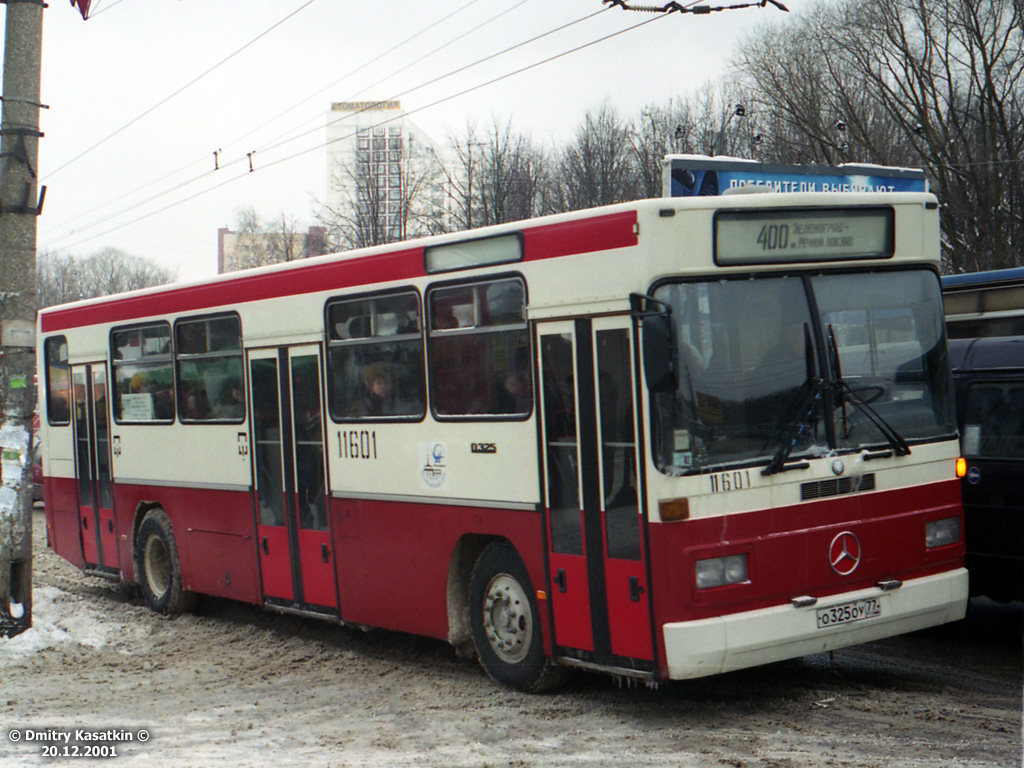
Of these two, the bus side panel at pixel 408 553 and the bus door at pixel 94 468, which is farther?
the bus door at pixel 94 468

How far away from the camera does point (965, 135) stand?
3188 centimetres

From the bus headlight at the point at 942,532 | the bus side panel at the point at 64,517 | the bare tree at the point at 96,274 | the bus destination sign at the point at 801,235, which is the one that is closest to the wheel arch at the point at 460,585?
the bus destination sign at the point at 801,235

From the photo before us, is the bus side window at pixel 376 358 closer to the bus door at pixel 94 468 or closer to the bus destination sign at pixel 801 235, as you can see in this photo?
the bus destination sign at pixel 801 235

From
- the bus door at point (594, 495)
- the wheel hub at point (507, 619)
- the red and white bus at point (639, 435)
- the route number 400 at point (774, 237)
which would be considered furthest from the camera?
the wheel hub at point (507, 619)

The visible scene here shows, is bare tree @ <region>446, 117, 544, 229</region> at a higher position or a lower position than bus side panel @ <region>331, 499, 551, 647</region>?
higher

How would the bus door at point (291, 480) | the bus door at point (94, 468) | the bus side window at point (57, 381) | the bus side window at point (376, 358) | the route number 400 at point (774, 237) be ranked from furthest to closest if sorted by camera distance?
1. the bus side window at point (57, 381)
2. the bus door at point (94, 468)
3. the bus door at point (291, 480)
4. the bus side window at point (376, 358)
5. the route number 400 at point (774, 237)

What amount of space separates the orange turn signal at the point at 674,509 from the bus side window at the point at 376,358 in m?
2.34

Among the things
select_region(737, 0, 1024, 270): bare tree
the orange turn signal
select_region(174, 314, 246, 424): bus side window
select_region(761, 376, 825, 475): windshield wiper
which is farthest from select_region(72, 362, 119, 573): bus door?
select_region(737, 0, 1024, 270): bare tree

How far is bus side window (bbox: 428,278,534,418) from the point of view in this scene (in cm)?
740

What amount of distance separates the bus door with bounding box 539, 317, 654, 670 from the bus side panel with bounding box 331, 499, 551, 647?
25 cm

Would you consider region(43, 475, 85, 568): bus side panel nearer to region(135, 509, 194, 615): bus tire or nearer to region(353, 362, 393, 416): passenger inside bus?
region(135, 509, 194, 615): bus tire

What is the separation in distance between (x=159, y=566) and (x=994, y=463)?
7.66m

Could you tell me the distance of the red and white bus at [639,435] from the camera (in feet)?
21.2

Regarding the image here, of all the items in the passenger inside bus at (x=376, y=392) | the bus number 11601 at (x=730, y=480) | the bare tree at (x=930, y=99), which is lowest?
the bus number 11601 at (x=730, y=480)
